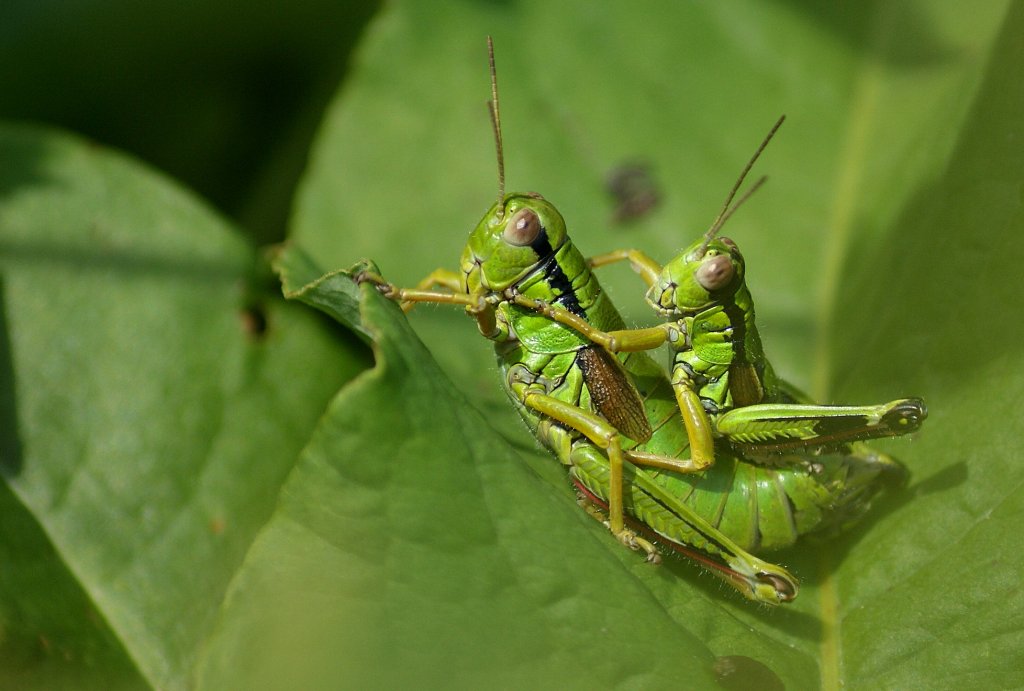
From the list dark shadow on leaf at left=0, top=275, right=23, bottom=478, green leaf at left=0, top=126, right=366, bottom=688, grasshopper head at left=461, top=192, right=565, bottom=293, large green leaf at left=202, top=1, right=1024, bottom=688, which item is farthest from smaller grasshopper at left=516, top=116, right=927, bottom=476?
dark shadow on leaf at left=0, top=275, right=23, bottom=478

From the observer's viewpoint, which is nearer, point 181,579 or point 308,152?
point 181,579

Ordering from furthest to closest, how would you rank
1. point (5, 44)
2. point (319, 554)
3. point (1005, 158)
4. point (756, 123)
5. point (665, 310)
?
point (756, 123), point (5, 44), point (665, 310), point (1005, 158), point (319, 554)

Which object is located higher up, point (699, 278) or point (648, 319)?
point (699, 278)

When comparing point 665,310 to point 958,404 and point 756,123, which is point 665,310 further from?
point 756,123

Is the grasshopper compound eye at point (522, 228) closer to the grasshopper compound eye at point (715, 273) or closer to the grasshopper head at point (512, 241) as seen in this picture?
the grasshopper head at point (512, 241)

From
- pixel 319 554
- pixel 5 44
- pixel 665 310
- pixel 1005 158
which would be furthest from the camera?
pixel 5 44

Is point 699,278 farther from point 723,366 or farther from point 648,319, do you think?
point 648,319

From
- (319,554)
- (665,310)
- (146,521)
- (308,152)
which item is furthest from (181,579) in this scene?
(308,152)

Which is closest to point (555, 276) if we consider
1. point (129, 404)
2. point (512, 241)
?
point (512, 241)
